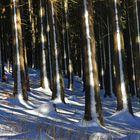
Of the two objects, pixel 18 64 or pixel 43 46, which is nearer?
pixel 18 64

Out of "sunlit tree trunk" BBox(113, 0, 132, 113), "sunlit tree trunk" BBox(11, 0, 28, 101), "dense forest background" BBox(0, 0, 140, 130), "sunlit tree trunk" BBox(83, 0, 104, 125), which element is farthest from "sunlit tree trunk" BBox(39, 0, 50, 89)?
"sunlit tree trunk" BBox(83, 0, 104, 125)

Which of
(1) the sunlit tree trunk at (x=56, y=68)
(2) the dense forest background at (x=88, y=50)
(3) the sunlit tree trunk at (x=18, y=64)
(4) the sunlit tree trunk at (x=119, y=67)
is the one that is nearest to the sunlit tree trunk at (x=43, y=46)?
(2) the dense forest background at (x=88, y=50)

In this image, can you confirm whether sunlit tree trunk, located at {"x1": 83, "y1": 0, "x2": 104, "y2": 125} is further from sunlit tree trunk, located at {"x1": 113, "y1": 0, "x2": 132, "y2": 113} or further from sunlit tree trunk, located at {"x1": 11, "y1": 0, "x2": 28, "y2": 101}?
sunlit tree trunk, located at {"x1": 11, "y1": 0, "x2": 28, "y2": 101}

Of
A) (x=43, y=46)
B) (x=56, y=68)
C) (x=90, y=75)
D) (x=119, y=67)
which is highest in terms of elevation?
(x=43, y=46)

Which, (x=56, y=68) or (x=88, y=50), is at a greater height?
(x=88, y=50)

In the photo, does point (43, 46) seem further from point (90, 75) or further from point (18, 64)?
point (90, 75)

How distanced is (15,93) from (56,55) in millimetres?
3349

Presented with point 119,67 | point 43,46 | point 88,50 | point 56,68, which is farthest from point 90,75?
point 43,46

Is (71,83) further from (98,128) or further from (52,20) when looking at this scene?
(98,128)

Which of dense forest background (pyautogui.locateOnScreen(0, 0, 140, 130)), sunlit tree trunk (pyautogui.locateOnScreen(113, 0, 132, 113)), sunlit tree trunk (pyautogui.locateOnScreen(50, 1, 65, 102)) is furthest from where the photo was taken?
sunlit tree trunk (pyautogui.locateOnScreen(50, 1, 65, 102))

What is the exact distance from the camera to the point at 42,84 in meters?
31.3

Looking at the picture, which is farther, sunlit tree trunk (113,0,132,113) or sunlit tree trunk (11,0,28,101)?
sunlit tree trunk (11,0,28,101)

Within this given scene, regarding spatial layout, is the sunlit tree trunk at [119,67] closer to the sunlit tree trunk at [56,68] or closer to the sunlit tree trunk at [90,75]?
the sunlit tree trunk at [56,68]

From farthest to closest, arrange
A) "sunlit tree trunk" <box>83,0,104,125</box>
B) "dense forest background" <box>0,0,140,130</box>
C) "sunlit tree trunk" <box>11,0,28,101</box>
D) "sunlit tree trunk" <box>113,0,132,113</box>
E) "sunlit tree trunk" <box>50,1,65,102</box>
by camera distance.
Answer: "sunlit tree trunk" <box>50,1,65,102</box> < "sunlit tree trunk" <box>11,0,28,101</box> < "sunlit tree trunk" <box>113,0,132,113</box> < "dense forest background" <box>0,0,140,130</box> < "sunlit tree trunk" <box>83,0,104,125</box>
